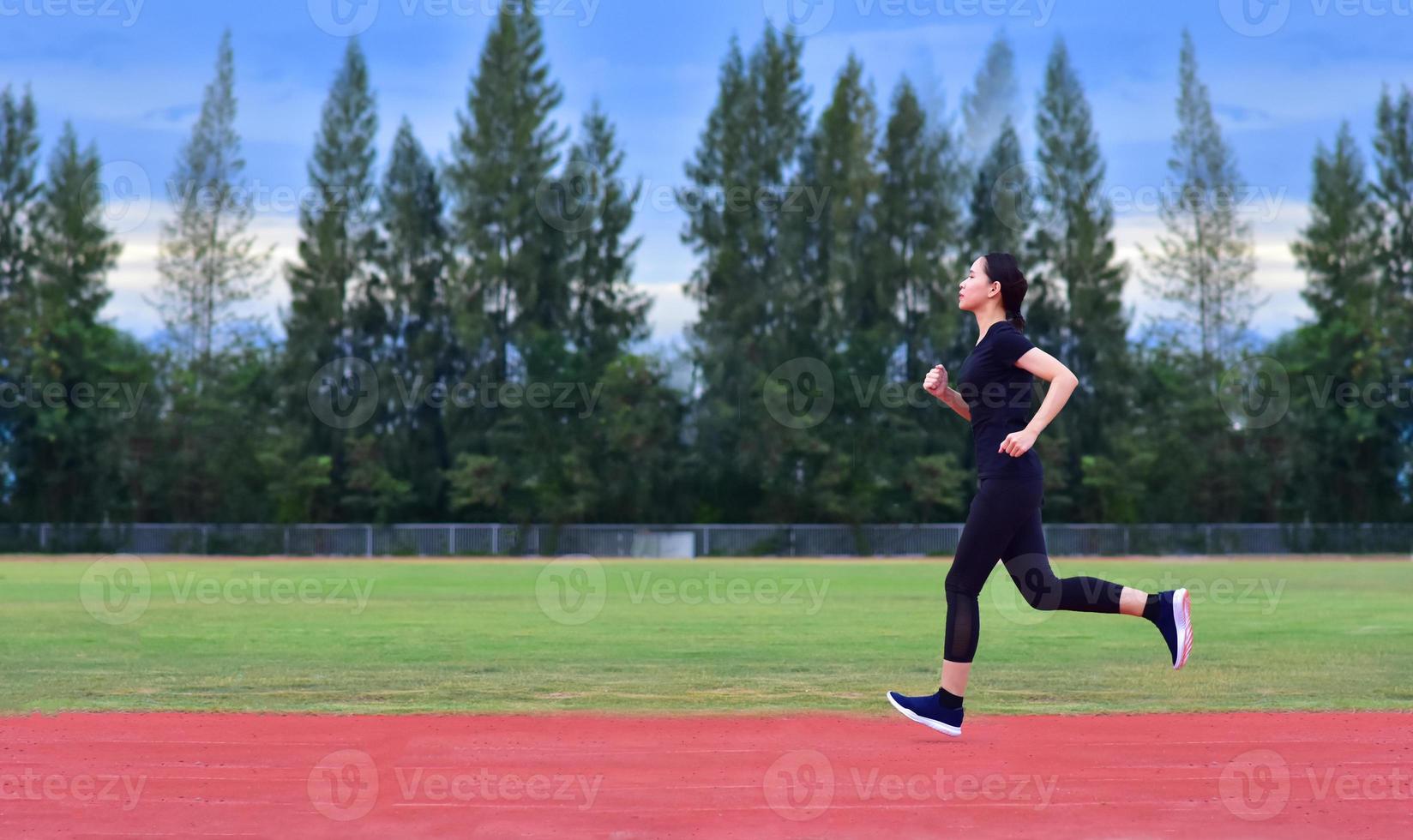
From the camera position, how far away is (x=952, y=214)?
210 feet

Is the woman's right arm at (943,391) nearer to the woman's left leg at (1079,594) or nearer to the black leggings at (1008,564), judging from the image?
the black leggings at (1008,564)

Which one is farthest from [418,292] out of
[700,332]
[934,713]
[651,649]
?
[934,713]

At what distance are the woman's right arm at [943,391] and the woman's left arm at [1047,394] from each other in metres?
0.28

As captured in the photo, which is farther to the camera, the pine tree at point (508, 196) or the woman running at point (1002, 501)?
the pine tree at point (508, 196)

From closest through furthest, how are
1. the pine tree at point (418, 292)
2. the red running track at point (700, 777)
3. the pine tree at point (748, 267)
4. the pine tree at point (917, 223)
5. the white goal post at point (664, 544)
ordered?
the red running track at point (700, 777) → the white goal post at point (664, 544) → the pine tree at point (748, 267) → the pine tree at point (917, 223) → the pine tree at point (418, 292)

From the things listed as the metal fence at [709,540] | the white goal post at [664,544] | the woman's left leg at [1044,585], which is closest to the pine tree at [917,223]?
the metal fence at [709,540]

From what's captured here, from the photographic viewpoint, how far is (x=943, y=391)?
25.0 ft

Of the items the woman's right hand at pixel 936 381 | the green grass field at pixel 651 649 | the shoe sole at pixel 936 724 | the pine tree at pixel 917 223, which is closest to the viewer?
the woman's right hand at pixel 936 381

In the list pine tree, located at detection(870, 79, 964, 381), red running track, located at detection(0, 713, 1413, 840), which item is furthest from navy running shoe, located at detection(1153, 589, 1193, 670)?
pine tree, located at detection(870, 79, 964, 381)

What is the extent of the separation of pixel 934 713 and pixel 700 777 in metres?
1.49

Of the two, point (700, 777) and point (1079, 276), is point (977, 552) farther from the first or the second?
point (1079, 276)

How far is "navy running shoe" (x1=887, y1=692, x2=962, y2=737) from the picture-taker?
25.6ft

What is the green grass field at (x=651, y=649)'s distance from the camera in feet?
34.8

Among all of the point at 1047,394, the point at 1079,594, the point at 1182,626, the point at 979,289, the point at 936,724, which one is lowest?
the point at 936,724
